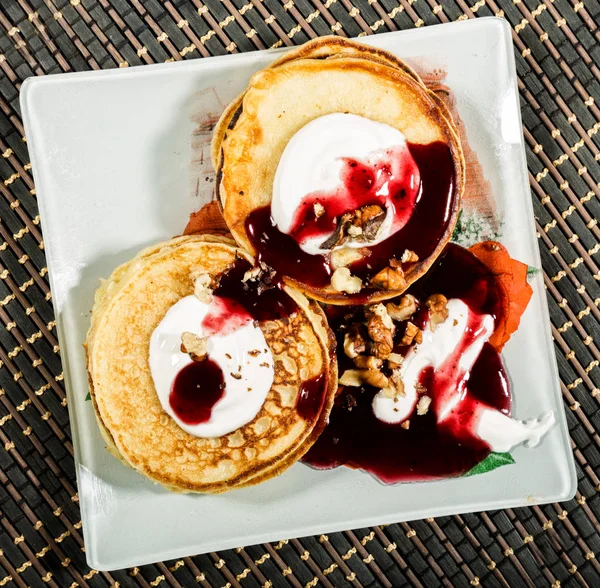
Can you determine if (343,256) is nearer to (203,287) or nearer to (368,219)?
(368,219)

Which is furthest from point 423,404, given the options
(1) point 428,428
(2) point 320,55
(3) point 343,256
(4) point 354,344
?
(2) point 320,55

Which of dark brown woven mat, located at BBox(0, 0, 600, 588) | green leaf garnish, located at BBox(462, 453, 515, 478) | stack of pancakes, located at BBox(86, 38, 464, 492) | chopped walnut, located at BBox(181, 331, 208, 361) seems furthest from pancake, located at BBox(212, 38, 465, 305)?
green leaf garnish, located at BBox(462, 453, 515, 478)

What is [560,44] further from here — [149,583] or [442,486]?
[149,583]

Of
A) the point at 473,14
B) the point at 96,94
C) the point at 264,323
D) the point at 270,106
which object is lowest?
the point at 264,323

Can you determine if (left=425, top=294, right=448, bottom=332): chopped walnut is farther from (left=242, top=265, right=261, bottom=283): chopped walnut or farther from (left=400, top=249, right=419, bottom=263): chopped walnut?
(left=242, top=265, right=261, bottom=283): chopped walnut

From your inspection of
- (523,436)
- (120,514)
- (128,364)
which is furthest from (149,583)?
(523,436)

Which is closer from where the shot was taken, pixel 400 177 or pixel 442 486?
pixel 400 177
